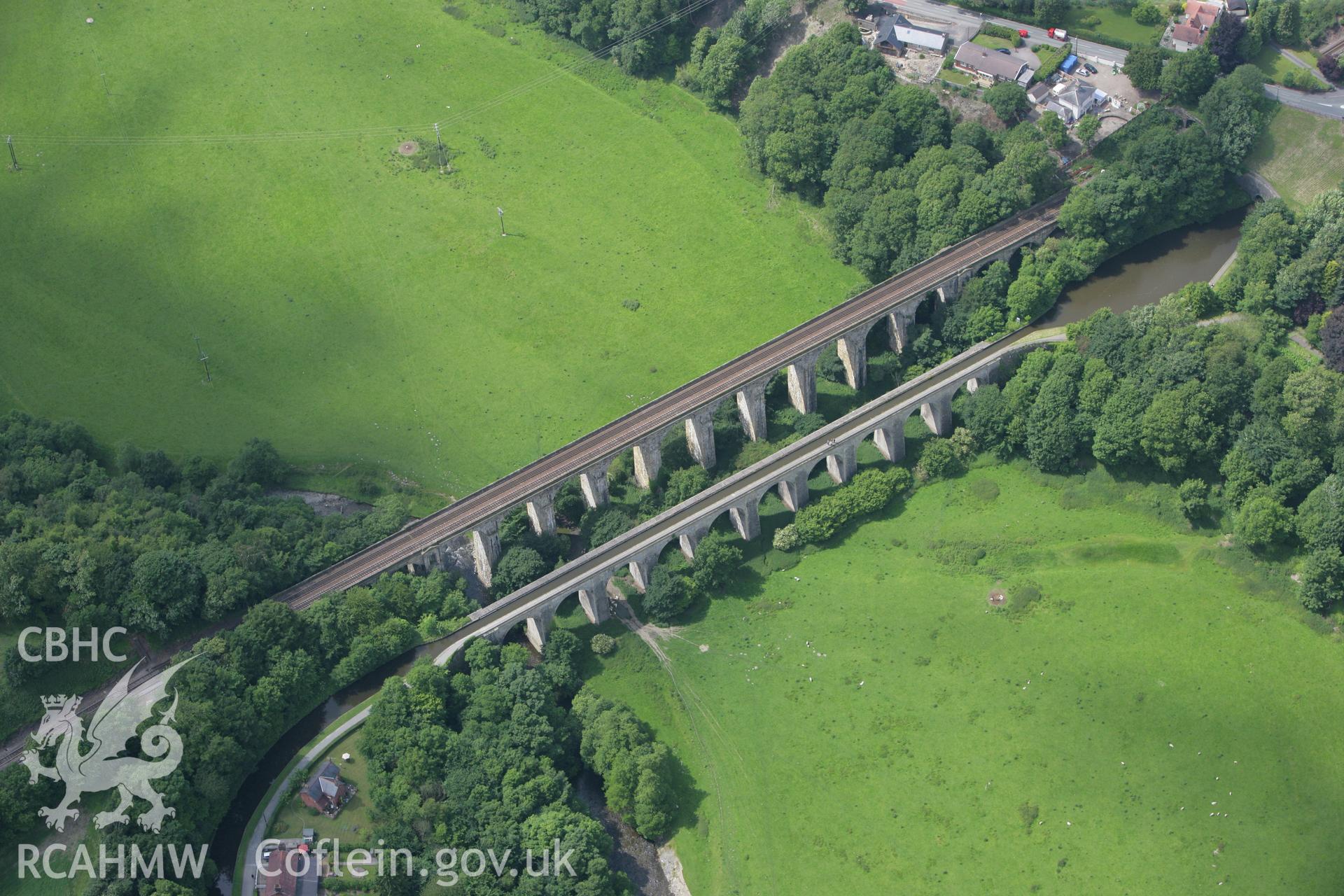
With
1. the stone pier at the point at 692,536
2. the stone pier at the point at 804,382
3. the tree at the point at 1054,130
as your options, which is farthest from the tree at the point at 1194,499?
the tree at the point at 1054,130

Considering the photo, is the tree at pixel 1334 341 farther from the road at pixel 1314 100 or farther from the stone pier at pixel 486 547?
→ the stone pier at pixel 486 547

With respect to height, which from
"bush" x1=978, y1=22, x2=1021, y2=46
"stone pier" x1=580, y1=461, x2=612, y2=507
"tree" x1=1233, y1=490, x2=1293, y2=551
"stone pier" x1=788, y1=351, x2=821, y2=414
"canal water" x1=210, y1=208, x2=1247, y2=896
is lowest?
"stone pier" x1=580, y1=461, x2=612, y2=507

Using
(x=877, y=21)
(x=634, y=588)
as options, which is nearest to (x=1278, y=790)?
(x=634, y=588)

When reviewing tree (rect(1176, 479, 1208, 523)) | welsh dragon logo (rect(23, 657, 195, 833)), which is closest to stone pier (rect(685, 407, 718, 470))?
tree (rect(1176, 479, 1208, 523))

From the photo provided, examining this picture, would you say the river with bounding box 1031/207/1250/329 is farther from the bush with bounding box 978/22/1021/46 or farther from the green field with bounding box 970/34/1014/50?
the bush with bounding box 978/22/1021/46

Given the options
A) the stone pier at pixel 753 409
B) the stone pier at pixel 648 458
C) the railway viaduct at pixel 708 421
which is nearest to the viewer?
the railway viaduct at pixel 708 421
